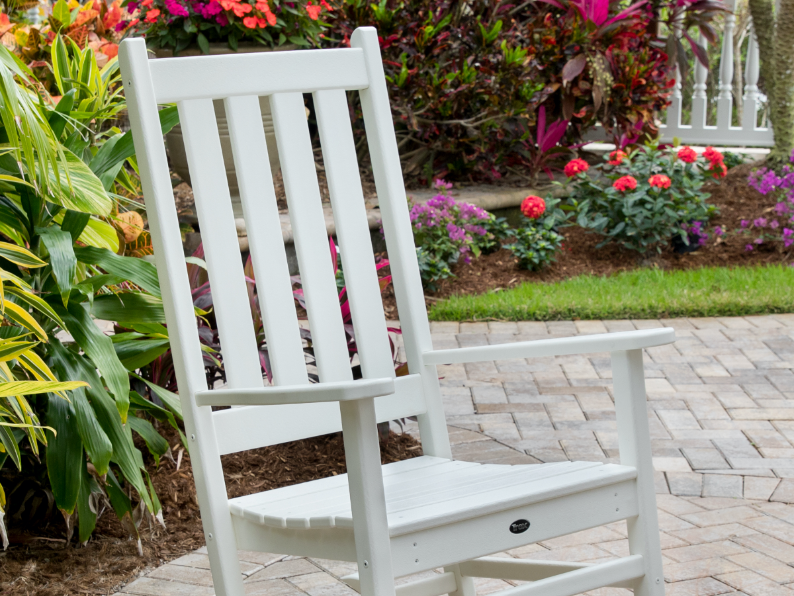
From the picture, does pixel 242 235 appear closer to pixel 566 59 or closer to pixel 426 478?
pixel 566 59

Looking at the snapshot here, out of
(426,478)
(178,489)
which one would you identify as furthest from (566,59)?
(426,478)

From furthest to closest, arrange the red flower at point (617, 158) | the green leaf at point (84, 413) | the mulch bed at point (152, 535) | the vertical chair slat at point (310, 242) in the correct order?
the red flower at point (617, 158), the mulch bed at point (152, 535), the green leaf at point (84, 413), the vertical chair slat at point (310, 242)

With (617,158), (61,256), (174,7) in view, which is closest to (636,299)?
(617,158)

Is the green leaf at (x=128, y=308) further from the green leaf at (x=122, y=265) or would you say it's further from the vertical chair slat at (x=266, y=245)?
the vertical chair slat at (x=266, y=245)

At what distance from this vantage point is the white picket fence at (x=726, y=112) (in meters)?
6.89

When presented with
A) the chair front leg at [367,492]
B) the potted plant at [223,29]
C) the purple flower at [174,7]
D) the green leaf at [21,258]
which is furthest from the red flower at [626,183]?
the chair front leg at [367,492]

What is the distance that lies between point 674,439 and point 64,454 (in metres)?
1.96

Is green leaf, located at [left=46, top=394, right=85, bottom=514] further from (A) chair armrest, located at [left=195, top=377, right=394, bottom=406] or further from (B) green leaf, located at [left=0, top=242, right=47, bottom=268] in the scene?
(A) chair armrest, located at [left=195, top=377, right=394, bottom=406]

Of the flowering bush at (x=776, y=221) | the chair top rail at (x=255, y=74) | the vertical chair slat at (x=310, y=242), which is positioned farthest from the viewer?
the flowering bush at (x=776, y=221)

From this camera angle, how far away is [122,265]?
6.31ft

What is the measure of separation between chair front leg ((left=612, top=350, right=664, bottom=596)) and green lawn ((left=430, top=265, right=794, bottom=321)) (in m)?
2.96

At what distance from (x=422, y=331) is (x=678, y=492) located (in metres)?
1.16

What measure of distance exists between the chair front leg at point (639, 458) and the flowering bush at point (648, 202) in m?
3.88

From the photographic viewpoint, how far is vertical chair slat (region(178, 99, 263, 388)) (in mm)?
1645
